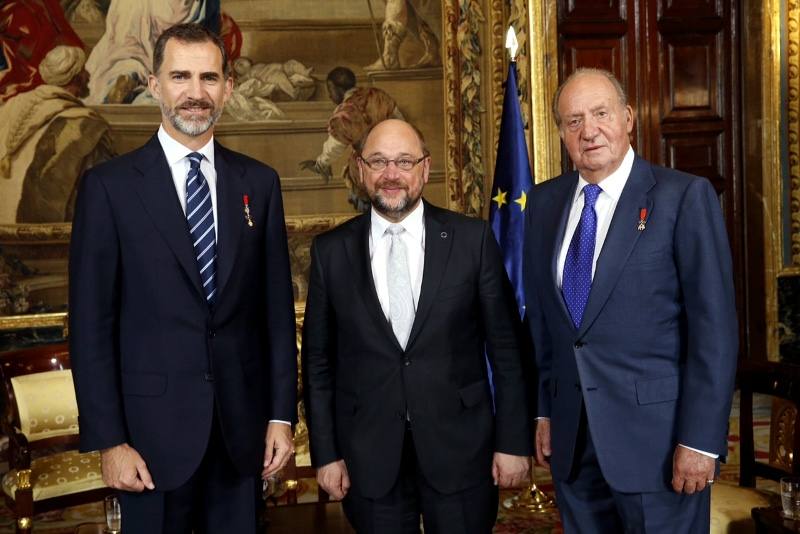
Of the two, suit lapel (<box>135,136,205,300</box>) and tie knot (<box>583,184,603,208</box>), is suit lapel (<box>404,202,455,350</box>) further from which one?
suit lapel (<box>135,136,205,300</box>)

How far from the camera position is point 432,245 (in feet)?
9.19

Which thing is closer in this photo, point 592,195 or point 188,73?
point 188,73

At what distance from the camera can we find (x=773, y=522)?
120 inches

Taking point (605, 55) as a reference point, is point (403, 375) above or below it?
below

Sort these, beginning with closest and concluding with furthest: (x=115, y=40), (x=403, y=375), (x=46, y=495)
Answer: (x=403, y=375)
(x=46, y=495)
(x=115, y=40)

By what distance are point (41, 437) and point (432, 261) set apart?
2776 mm

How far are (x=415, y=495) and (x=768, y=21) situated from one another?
19.5 ft

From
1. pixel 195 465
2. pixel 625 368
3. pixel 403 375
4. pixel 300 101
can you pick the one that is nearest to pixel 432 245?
pixel 403 375

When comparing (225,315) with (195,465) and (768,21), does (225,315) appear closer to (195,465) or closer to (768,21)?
(195,465)

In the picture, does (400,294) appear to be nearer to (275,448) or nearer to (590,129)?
(275,448)

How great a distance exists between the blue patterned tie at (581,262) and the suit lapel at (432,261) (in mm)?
365

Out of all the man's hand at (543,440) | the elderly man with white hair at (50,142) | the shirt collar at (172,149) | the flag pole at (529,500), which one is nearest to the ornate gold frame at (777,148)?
the flag pole at (529,500)

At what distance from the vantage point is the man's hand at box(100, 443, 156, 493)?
7.70 ft

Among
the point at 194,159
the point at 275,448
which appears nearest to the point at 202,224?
the point at 194,159
